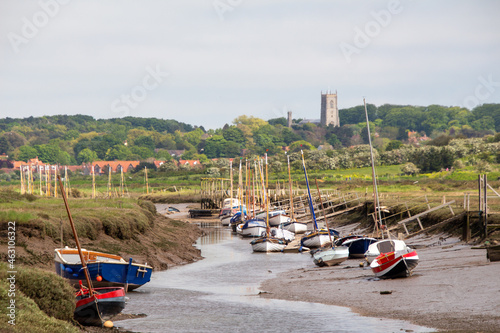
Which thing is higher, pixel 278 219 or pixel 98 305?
pixel 98 305

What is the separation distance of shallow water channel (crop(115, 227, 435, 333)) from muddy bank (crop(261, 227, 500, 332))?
3.26 feet

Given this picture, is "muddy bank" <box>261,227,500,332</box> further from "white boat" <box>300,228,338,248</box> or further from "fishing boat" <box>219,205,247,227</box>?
"fishing boat" <box>219,205,247,227</box>

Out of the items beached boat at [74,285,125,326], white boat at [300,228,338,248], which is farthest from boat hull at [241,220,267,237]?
beached boat at [74,285,125,326]

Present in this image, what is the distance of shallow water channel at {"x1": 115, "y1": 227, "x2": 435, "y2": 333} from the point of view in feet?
69.5

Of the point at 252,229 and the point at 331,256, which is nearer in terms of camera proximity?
the point at 331,256

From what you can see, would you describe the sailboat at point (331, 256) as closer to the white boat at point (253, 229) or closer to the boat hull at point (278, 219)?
the white boat at point (253, 229)

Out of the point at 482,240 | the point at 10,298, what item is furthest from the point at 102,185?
the point at 10,298

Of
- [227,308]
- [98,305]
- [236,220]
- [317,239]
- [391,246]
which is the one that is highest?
[98,305]

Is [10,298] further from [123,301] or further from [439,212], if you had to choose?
[439,212]

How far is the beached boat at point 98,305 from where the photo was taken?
65.5ft

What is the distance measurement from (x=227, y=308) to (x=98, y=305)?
6.28 meters

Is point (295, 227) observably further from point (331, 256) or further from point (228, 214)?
point (331, 256)

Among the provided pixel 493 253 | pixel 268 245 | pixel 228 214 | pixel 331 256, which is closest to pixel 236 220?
pixel 228 214

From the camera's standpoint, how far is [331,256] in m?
37.0
